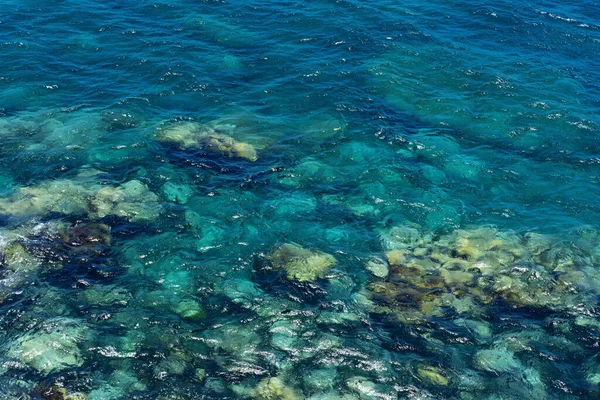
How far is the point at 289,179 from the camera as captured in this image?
134 feet

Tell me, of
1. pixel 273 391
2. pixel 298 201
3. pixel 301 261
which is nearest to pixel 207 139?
pixel 298 201

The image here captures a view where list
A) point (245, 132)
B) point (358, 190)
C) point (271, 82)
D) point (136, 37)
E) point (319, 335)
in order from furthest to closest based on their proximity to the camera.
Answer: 1. point (136, 37)
2. point (271, 82)
3. point (245, 132)
4. point (358, 190)
5. point (319, 335)

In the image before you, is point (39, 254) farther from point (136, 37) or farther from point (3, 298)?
point (136, 37)

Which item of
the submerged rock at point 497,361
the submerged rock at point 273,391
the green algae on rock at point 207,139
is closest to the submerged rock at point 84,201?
the green algae on rock at point 207,139

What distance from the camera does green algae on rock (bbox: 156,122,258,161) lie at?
42719 millimetres

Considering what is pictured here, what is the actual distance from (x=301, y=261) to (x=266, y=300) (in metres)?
3.46

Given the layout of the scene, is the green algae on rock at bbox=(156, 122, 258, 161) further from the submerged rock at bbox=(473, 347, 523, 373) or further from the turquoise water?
the submerged rock at bbox=(473, 347, 523, 373)

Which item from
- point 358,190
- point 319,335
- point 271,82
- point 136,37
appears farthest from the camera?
point 136,37

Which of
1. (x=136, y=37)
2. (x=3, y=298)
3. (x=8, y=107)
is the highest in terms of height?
(x=136, y=37)

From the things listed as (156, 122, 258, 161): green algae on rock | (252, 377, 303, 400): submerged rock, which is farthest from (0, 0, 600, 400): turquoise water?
(156, 122, 258, 161): green algae on rock

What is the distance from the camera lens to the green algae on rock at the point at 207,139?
1682 inches

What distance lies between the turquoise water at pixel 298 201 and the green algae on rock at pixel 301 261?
99mm

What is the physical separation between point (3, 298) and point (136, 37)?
31509 mm

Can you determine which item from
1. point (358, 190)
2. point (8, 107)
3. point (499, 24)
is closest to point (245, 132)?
point (358, 190)
